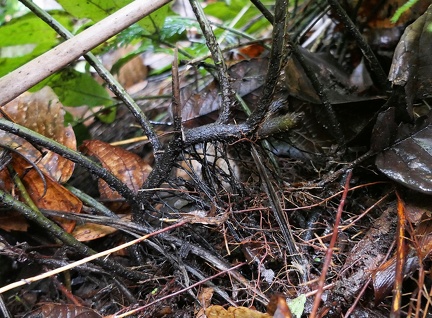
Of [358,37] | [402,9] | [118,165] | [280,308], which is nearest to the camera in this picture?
[280,308]

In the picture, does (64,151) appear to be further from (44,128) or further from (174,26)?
(174,26)

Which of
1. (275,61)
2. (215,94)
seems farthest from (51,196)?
(275,61)

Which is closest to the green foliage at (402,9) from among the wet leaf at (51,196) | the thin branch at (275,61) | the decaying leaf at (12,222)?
the thin branch at (275,61)

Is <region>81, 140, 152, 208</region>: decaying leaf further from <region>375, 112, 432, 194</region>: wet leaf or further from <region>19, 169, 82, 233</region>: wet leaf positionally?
<region>375, 112, 432, 194</region>: wet leaf

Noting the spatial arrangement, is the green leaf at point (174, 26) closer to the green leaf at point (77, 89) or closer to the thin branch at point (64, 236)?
the green leaf at point (77, 89)

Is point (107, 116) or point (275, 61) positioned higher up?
point (275, 61)

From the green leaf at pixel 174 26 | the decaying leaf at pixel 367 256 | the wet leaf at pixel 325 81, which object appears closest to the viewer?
the decaying leaf at pixel 367 256

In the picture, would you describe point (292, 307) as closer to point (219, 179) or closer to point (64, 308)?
point (219, 179)
